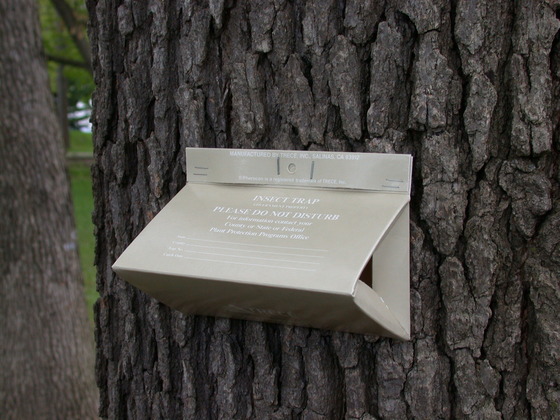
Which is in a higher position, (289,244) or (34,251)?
(289,244)

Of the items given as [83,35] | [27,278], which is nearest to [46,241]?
[27,278]

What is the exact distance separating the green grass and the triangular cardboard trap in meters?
0.73

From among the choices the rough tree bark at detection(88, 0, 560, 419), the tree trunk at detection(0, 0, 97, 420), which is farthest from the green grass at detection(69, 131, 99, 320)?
the rough tree bark at detection(88, 0, 560, 419)

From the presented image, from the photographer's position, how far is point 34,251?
3.76 m

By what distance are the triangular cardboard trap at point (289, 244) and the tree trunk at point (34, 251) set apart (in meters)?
2.59

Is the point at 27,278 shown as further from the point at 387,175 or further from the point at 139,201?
the point at 387,175

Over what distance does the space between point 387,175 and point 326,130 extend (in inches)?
6.3

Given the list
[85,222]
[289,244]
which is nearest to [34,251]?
[289,244]

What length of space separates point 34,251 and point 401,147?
2.93 meters

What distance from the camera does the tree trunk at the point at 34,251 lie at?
370cm

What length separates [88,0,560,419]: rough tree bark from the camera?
1275mm

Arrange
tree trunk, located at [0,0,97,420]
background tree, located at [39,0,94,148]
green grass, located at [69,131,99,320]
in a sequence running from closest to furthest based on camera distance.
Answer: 1. tree trunk, located at [0,0,97,420]
2. green grass, located at [69,131,99,320]
3. background tree, located at [39,0,94,148]

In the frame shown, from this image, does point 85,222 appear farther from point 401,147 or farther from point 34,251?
point 401,147

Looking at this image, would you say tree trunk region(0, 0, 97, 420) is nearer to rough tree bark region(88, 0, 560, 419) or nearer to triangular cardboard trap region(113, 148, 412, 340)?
rough tree bark region(88, 0, 560, 419)
